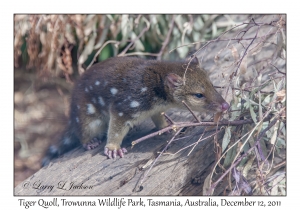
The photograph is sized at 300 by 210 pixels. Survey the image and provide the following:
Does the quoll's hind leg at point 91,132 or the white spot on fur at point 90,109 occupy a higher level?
the white spot on fur at point 90,109

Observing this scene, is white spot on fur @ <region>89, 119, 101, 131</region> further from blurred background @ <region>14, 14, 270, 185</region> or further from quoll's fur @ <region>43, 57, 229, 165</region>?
blurred background @ <region>14, 14, 270, 185</region>

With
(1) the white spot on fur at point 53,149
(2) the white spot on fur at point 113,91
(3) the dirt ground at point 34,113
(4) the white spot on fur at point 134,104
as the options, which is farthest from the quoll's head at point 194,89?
(3) the dirt ground at point 34,113

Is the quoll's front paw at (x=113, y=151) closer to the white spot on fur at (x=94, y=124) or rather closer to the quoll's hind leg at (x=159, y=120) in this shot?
the white spot on fur at (x=94, y=124)

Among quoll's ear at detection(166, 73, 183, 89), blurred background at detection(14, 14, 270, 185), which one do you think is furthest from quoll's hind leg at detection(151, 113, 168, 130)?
blurred background at detection(14, 14, 270, 185)

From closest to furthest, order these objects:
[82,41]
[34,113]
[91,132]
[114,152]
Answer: [114,152] < [91,132] < [82,41] < [34,113]

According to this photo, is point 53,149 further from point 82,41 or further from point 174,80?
point 82,41

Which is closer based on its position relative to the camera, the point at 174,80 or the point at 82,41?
the point at 174,80

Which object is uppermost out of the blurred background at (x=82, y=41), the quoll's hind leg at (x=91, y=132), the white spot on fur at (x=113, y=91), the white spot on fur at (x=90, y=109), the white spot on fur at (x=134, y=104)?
the blurred background at (x=82, y=41)

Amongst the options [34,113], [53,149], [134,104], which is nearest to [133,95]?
[134,104]
